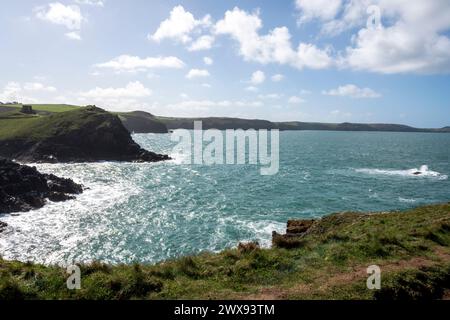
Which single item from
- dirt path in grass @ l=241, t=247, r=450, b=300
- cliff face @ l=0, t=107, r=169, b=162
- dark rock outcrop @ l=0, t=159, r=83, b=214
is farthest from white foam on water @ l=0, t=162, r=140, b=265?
cliff face @ l=0, t=107, r=169, b=162

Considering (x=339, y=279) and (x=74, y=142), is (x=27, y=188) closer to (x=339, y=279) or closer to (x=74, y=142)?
(x=74, y=142)

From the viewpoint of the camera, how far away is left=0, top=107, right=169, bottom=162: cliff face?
349ft

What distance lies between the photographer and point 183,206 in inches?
2314

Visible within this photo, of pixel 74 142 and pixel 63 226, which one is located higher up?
pixel 74 142

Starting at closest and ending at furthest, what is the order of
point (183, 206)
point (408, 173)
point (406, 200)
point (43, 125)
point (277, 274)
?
1. point (277, 274)
2. point (183, 206)
3. point (406, 200)
4. point (408, 173)
5. point (43, 125)

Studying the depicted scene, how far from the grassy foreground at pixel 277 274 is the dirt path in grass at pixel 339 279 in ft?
0.14

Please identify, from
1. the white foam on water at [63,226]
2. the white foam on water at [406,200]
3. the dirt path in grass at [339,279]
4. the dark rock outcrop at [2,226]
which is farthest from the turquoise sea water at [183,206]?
the dirt path in grass at [339,279]

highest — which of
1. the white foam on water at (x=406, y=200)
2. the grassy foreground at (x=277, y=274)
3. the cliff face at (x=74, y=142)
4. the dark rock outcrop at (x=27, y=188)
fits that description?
the cliff face at (x=74, y=142)

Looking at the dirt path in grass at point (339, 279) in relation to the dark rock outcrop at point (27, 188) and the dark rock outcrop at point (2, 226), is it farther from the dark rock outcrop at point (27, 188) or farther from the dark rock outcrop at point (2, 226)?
the dark rock outcrop at point (27, 188)

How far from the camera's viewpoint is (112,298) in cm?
1582

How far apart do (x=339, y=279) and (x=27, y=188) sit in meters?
61.3

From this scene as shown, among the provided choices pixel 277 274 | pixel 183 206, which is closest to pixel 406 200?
pixel 183 206

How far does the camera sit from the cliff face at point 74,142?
106312 mm

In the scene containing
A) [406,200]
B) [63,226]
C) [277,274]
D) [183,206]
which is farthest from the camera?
[406,200]
